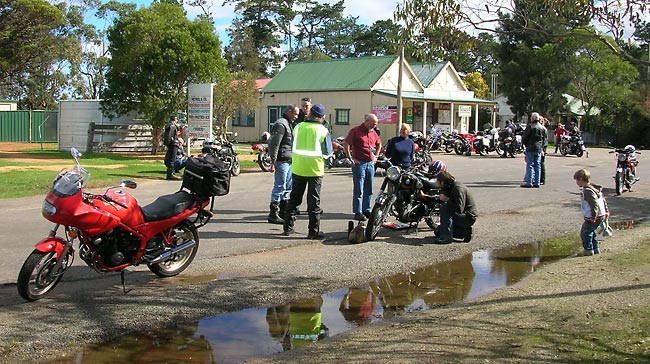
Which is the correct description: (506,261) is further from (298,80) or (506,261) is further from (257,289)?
(298,80)

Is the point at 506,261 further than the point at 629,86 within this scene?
No

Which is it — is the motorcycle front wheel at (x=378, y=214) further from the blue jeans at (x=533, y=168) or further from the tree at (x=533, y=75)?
the tree at (x=533, y=75)

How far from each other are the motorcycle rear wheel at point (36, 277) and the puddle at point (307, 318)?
1228 mm

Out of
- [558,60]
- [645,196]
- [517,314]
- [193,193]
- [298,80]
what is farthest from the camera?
[558,60]

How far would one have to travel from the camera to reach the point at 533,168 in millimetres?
17172

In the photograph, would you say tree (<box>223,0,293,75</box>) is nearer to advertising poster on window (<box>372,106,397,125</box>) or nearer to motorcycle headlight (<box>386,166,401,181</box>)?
advertising poster on window (<box>372,106,397,125</box>)

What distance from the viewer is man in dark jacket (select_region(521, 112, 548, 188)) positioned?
1703 cm

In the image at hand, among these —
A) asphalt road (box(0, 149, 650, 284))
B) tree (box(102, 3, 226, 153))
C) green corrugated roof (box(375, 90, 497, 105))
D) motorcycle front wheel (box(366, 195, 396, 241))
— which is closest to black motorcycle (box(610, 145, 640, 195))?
asphalt road (box(0, 149, 650, 284))

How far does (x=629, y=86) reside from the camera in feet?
171

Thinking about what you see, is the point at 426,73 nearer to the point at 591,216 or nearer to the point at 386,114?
the point at 386,114

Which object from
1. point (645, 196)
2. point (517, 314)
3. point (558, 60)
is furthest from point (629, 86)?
point (517, 314)

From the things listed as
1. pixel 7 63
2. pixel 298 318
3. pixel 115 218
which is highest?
pixel 7 63

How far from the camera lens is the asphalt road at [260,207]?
902cm

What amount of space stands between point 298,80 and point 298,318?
37.3m
